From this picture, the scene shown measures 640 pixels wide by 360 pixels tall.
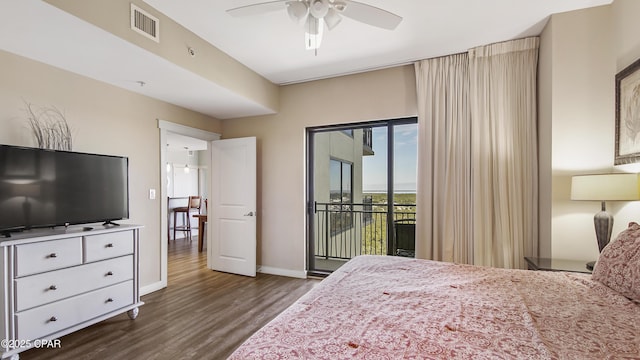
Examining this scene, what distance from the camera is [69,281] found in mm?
2344

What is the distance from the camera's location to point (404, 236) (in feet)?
13.1

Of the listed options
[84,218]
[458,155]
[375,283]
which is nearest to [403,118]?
[458,155]

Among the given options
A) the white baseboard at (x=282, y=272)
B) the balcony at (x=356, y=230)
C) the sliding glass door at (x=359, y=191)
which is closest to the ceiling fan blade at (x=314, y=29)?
the sliding glass door at (x=359, y=191)

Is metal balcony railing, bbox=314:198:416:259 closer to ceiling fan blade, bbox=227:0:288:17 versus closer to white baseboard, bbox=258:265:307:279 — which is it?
white baseboard, bbox=258:265:307:279

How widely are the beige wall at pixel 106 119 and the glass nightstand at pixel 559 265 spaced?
389 cm

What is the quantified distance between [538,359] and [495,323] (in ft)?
0.83

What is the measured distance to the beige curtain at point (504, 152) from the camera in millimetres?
2889

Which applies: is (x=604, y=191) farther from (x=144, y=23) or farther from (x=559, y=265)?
(x=144, y=23)

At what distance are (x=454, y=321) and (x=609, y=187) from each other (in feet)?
5.73

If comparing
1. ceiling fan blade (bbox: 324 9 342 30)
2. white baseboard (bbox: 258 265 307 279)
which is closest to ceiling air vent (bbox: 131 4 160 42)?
ceiling fan blade (bbox: 324 9 342 30)

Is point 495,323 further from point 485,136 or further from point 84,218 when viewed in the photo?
point 84,218

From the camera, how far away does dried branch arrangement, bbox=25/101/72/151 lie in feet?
8.21

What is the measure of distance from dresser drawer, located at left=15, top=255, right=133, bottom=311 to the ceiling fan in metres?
2.32

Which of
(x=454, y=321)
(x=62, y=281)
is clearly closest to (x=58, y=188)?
(x=62, y=281)
